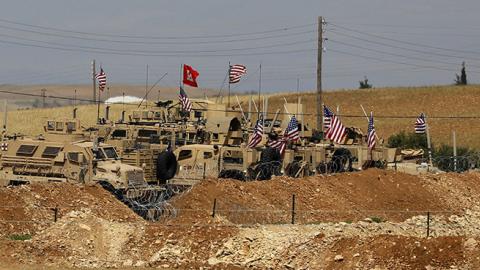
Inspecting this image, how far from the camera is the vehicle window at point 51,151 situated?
33625 millimetres

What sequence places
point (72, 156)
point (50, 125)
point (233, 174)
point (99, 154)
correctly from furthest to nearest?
1. point (50, 125)
2. point (233, 174)
3. point (99, 154)
4. point (72, 156)

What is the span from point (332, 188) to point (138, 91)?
325 ft

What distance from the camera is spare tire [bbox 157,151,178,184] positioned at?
37281 mm

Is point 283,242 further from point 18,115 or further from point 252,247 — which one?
point 18,115

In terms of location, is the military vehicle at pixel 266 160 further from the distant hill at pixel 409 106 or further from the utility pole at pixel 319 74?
the distant hill at pixel 409 106

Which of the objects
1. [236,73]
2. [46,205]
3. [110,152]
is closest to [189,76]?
[236,73]

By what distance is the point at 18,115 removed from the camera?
9862 centimetres

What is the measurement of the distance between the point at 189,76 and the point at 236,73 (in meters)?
2.37

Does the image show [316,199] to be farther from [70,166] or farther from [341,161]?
[341,161]

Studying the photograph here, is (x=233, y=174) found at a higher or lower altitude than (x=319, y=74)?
lower

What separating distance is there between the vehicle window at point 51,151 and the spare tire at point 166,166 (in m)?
4.64

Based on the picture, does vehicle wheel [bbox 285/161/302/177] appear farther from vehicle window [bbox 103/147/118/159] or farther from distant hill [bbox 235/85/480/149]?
distant hill [bbox 235/85/480/149]

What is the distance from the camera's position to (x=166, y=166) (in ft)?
123

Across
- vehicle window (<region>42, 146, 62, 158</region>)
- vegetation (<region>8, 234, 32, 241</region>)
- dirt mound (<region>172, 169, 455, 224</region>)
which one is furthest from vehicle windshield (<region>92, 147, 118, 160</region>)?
vegetation (<region>8, 234, 32, 241</region>)
